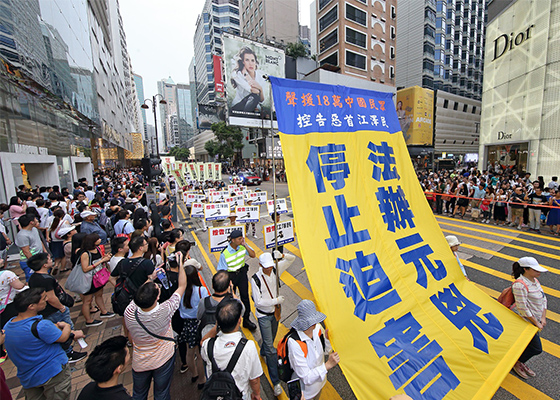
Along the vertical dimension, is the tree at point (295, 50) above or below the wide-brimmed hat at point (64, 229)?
above

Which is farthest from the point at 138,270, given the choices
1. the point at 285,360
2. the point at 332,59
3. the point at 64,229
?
the point at 332,59

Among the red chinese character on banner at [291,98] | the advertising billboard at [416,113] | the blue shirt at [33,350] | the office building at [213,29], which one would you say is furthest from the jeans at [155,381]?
the office building at [213,29]

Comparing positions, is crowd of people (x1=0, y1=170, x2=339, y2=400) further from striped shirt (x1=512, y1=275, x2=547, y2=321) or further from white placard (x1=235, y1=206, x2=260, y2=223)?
white placard (x1=235, y1=206, x2=260, y2=223)

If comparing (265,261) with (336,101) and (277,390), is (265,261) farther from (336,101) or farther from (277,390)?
(336,101)

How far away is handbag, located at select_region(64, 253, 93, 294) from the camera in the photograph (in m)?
4.05

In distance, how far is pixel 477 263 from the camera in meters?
6.60

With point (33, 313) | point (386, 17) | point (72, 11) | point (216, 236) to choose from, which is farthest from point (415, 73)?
point (33, 313)

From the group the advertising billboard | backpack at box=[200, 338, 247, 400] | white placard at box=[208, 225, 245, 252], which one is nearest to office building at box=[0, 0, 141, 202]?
white placard at box=[208, 225, 245, 252]

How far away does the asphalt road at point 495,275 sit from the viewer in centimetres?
312

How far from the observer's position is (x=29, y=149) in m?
11.0

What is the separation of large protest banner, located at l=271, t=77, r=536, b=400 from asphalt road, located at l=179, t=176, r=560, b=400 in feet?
1.87

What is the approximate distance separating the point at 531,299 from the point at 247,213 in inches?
266

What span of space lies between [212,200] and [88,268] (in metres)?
6.84

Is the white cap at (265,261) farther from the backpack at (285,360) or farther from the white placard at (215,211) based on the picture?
the white placard at (215,211)
